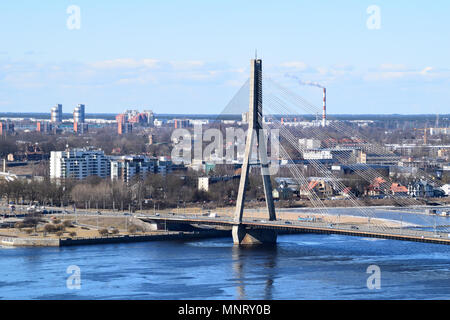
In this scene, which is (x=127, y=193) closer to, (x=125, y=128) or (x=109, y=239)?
(x=109, y=239)

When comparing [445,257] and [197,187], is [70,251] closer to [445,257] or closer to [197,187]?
[445,257]

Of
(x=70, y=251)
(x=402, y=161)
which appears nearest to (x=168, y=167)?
(x=402, y=161)

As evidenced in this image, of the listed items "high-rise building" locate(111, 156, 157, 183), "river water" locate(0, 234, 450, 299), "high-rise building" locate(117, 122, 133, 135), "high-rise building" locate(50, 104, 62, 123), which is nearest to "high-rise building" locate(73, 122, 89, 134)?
"high-rise building" locate(117, 122, 133, 135)

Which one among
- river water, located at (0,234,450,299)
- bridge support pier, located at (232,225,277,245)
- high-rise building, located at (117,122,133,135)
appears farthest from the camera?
high-rise building, located at (117,122,133,135)

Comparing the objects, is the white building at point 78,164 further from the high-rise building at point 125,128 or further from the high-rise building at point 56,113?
the high-rise building at point 56,113

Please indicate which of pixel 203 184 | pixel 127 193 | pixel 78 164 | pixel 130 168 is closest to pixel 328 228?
pixel 127 193

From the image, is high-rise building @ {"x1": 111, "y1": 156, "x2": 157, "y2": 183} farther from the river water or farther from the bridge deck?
the river water

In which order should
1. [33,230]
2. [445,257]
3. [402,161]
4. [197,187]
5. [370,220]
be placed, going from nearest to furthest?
[445,257]
[33,230]
[370,220]
[197,187]
[402,161]
